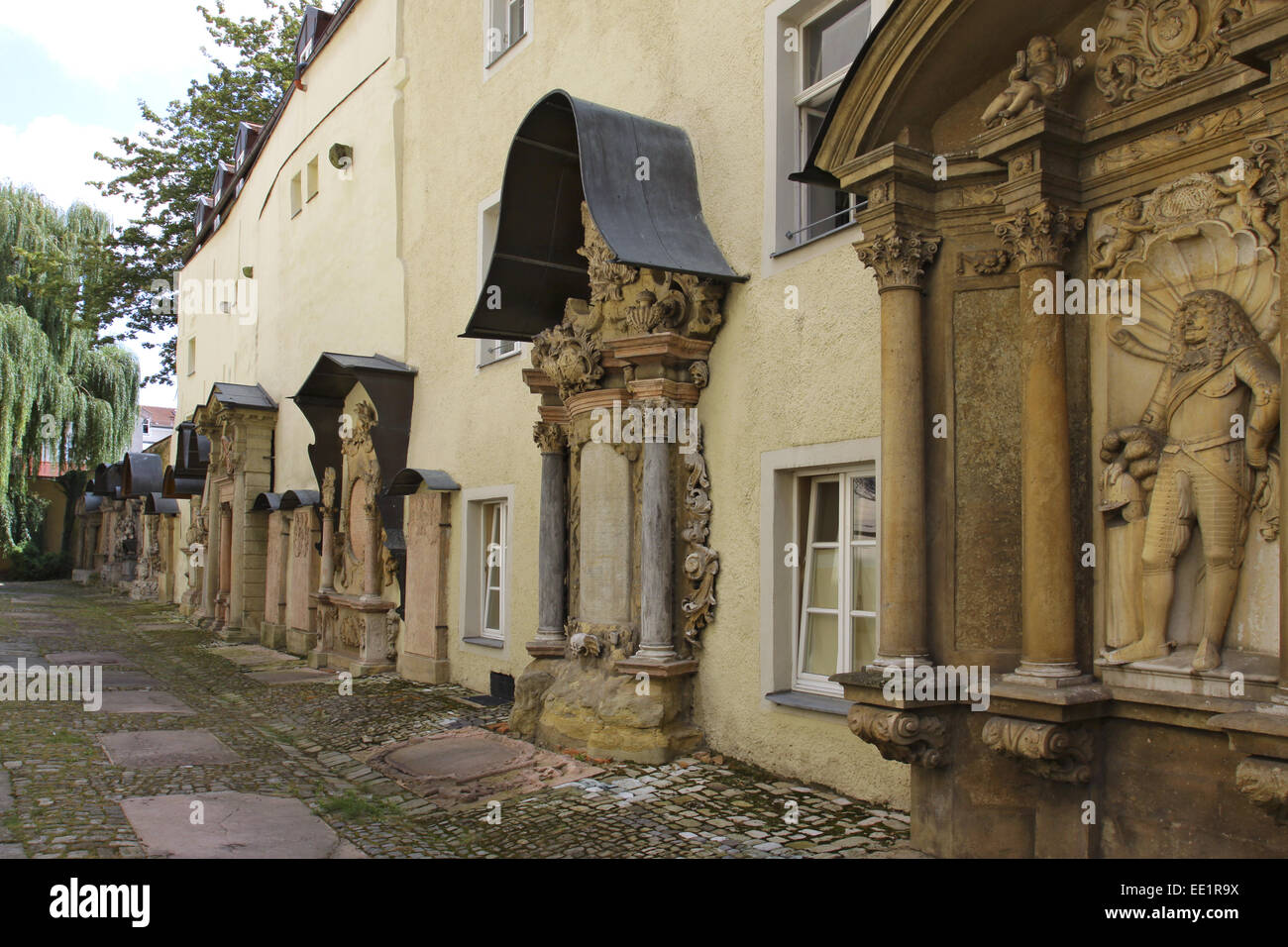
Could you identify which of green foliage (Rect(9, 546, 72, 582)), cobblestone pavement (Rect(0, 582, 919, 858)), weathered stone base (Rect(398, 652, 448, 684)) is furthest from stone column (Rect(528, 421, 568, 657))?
green foliage (Rect(9, 546, 72, 582))

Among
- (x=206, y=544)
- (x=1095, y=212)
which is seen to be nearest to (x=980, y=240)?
(x=1095, y=212)

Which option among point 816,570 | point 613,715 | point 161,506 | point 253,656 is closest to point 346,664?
point 253,656

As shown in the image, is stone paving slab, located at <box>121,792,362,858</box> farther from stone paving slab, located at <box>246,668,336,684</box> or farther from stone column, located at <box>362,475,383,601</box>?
stone column, located at <box>362,475,383,601</box>

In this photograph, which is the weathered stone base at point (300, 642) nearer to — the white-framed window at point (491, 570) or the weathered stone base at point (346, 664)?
the weathered stone base at point (346, 664)

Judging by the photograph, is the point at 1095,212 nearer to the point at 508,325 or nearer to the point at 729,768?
the point at 729,768

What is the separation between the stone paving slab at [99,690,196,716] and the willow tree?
1967cm

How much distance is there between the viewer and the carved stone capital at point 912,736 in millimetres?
4781

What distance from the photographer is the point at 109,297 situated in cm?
2748

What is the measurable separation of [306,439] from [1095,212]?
14.2 meters

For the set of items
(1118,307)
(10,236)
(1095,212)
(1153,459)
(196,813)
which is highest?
(10,236)

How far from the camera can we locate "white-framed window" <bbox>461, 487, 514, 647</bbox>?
1102cm

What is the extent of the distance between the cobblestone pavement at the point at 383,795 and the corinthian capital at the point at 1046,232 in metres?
2.80

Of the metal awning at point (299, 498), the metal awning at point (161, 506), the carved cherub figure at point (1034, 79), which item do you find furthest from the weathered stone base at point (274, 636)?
the carved cherub figure at point (1034, 79)

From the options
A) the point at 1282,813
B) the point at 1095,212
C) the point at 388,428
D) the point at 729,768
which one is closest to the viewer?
the point at 1282,813
